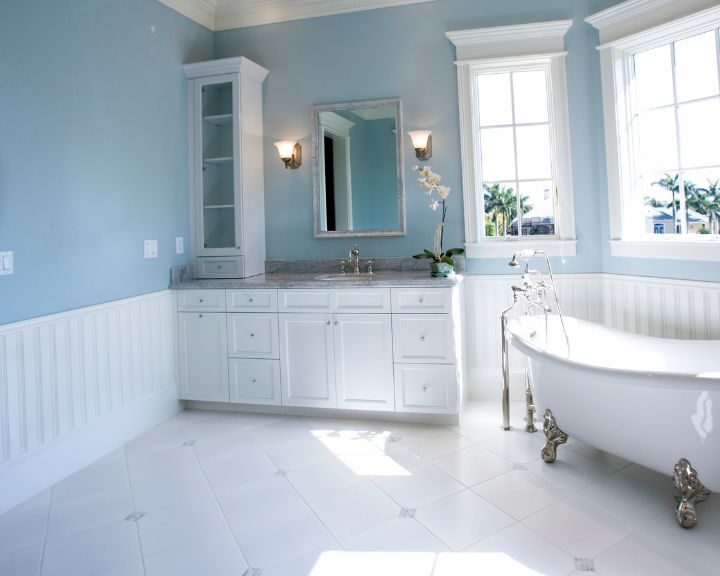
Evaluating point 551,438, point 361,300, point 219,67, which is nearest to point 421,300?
point 361,300

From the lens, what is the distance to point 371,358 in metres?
3.16

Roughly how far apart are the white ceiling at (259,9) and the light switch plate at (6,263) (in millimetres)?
2136

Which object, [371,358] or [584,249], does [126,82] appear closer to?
[371,358]

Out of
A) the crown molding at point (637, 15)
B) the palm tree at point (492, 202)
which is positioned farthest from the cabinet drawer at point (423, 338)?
the crown molding at point (637, 15)

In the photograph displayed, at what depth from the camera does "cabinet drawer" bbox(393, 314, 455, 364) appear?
304 cm

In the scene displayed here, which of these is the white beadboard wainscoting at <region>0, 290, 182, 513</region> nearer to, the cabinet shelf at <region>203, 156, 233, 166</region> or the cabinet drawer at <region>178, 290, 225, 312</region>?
the cabinet drawer at <region>178, 290, 225, 312</region>

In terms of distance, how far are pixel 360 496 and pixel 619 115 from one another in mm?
2749

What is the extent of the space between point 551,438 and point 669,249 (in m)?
1.37

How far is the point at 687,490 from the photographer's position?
1975 mm

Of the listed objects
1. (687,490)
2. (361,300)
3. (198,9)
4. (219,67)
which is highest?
(198,9)

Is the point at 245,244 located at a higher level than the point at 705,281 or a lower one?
higher

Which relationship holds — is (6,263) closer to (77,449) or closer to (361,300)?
(77,449)

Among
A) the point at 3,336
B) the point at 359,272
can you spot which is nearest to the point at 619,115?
the point at 359,272

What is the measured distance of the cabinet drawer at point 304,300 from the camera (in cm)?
320
